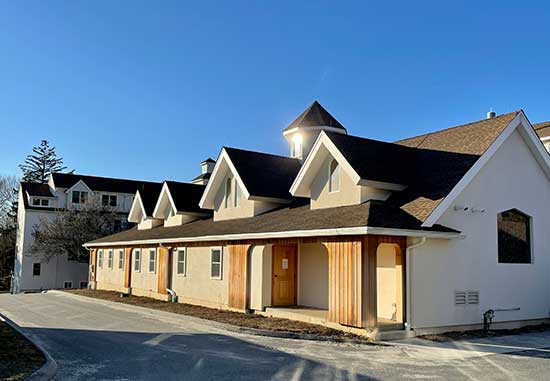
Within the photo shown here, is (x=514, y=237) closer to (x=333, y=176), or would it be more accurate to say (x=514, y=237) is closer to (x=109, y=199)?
(x=333, y=176)

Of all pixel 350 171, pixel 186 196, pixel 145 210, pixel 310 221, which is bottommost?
pixel 310 221

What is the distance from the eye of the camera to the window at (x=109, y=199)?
45.0 meters

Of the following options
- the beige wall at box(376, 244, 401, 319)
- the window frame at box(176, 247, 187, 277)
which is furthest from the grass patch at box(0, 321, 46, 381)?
the window frame at box(176, 247, 187, 277)

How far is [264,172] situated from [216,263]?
14.6 ft

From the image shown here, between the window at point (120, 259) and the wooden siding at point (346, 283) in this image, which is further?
the window at point (120, 259)

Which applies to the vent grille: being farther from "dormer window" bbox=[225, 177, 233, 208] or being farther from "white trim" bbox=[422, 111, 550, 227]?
"dormer window" bbox=[225, 177, 233, 208]

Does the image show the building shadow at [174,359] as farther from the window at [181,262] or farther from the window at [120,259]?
the window at [120,259]

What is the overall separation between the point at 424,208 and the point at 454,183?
1136 millimetres

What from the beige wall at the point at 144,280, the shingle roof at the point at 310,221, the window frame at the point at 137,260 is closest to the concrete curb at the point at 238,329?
the shingle roof at the point at 310,221

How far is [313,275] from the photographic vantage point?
17484 millimetres

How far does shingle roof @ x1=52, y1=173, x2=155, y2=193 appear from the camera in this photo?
147 feet

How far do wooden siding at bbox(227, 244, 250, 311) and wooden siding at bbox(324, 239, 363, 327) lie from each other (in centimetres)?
444

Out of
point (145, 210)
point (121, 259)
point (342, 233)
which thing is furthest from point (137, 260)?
point (342, 233)

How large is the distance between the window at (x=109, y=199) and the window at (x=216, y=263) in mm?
27724
